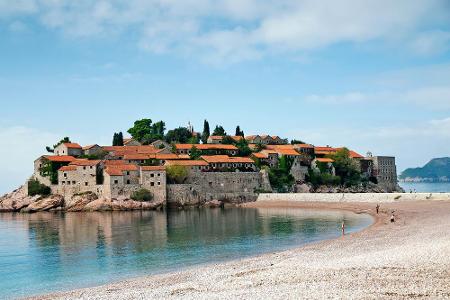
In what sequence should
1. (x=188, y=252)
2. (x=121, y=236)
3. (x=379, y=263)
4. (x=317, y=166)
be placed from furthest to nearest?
(x=317, y=166), (x=121, y=236), (x=188, y=252), (x=379, y=263)

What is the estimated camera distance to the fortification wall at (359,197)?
57.3 m

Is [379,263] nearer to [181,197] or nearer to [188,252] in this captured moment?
[188,252]

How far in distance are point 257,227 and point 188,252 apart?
575 inches

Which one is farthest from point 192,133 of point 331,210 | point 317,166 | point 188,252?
point 188,252

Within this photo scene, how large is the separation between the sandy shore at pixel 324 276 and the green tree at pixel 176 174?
152 feet

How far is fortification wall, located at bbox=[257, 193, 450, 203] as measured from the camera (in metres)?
57.3

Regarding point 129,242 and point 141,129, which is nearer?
point 129,242

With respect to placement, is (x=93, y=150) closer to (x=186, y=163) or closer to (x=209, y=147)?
(x=186, y=163)

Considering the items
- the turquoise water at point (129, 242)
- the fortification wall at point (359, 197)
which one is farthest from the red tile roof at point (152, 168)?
the fortification wall at point (359, 197)

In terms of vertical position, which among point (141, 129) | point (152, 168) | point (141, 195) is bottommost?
point (141, 195)

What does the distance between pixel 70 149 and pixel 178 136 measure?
26639 mm

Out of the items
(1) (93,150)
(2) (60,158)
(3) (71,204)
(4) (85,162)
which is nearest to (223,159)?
(1) (93,150)

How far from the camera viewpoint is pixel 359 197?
66625 millimetres

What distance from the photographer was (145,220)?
182 feet
